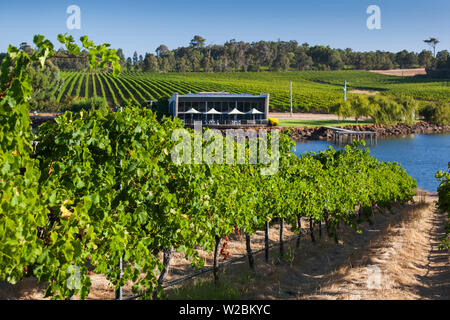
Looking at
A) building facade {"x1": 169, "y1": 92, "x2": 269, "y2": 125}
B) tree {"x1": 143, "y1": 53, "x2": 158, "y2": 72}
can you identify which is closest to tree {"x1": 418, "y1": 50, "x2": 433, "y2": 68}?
tree {"x1": 143, "y1": 53, "x2": 158, "y2": 72}

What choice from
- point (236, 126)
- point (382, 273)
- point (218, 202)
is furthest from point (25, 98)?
point (236, 126)

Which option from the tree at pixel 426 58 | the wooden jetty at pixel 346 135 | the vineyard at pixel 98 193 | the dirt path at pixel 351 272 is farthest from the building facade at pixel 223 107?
the tree at pixel 426 58

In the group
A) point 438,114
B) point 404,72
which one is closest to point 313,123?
point 438,114

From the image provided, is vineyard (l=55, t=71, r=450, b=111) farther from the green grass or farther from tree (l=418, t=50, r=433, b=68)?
tree (l=418, t=50, r=433, b=68)

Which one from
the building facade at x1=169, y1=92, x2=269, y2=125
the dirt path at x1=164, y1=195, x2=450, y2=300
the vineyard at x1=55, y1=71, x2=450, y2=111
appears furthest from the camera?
the vineyard at x1=55, y1=71, x2=450, y2=111

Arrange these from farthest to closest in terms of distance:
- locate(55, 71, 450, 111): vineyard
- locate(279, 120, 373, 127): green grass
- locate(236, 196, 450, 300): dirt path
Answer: locate(55, 71, 450, 111): vineyard → locate(279, 120, 373, 127): green grass → locate(236, 196, 450, 300): dirt path

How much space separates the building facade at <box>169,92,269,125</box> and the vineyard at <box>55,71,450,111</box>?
857 centimetres

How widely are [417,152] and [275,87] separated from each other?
203 ft

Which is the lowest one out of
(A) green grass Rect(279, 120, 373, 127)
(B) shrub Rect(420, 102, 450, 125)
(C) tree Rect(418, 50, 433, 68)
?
(A) green grass Rect(279, 120, 373, 127)

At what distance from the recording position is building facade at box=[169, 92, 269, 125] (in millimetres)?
59031

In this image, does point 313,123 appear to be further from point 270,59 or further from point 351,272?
point 270,59

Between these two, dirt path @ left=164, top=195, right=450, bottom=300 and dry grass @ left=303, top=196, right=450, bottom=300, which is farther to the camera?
dirt path @ left=164, top=195, right=450, bottom=300

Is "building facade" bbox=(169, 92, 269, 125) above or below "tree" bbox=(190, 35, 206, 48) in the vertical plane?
below

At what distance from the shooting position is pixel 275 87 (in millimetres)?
110125
